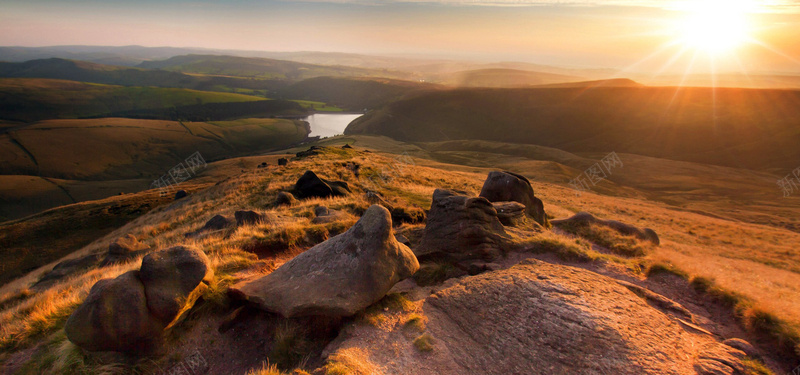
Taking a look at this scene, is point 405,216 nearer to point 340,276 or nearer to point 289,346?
point 340,276

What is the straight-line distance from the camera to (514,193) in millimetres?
18922

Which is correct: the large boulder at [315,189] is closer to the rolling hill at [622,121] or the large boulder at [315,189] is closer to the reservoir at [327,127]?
the rolling hill at [622,121]

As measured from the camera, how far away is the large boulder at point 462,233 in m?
12.2

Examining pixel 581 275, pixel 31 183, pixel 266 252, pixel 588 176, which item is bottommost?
pixel 31 183

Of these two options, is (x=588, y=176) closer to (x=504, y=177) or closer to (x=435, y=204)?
(x=504, y=177)

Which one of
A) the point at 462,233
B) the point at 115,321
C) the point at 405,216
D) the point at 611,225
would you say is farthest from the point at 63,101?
the point at 611,225

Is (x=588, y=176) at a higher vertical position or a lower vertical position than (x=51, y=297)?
lower

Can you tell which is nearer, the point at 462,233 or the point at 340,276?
the point at 340,276

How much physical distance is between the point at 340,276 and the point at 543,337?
513cm

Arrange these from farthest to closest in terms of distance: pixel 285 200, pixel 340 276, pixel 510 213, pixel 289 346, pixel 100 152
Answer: pixel 100 152
pixel 285 200
pixel 510 213
pixel 340 276
pixel 289 346

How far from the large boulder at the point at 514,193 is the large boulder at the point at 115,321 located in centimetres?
1715

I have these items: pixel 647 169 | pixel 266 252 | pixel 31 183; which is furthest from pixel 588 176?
pixel 31 183

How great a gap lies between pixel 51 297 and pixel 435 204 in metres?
12.7

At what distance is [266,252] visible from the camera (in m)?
12.2
